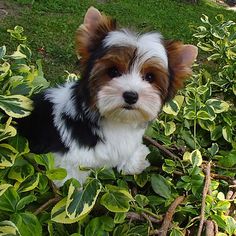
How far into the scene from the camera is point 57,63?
22.8ft

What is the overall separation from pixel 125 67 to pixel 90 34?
27 cm

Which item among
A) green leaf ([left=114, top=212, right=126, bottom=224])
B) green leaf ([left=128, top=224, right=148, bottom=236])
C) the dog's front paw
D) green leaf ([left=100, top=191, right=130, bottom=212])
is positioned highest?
green leaf ([left=100, top=191, right=130, bottom=212])

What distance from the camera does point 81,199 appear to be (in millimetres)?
1850

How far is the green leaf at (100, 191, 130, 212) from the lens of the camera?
6.19 ft

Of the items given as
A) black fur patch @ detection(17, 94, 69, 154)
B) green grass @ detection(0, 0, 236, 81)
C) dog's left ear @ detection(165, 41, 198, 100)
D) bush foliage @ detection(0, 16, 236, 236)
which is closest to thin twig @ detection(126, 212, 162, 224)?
bush foliage @ detection(0, 16, 236, 236)

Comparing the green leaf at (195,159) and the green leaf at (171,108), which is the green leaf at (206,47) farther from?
the green leaf at (195,159)

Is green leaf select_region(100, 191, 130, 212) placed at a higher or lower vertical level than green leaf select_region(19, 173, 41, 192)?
lower

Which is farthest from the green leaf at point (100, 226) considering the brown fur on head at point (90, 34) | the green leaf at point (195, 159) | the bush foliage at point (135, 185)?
the brown fur on head at point (90, 34)

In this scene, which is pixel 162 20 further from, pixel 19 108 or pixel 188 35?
pixel 19 108

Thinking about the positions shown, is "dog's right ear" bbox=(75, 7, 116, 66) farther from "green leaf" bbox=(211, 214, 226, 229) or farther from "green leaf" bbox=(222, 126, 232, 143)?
"green leaf" bbox=(211, 214, 226, 229)

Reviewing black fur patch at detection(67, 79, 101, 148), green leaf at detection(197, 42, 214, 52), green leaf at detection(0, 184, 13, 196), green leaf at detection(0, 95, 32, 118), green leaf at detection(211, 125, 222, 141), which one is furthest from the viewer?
green leaf at detection(197, 42, 214, 52)

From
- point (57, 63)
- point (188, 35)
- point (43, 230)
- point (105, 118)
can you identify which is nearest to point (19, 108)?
point (43, 230)

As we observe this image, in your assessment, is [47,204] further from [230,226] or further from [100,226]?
[230,226]

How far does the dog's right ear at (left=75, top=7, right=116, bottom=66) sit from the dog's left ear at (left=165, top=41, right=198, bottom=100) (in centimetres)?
36
